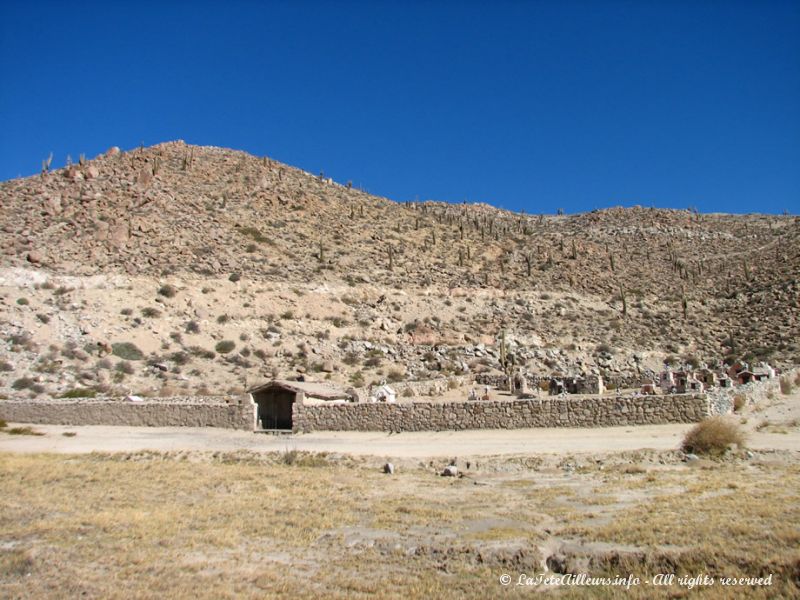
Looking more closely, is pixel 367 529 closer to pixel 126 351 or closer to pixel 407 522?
pixel 407 522

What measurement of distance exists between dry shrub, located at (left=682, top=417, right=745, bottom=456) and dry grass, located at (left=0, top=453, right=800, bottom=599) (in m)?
1.31

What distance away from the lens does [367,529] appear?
10992mm

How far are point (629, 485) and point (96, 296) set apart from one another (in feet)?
142

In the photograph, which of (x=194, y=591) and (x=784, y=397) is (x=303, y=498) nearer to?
(x=194, y=591)

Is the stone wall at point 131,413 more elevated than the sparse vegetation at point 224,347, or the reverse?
the sparse vegetation at point 224,347

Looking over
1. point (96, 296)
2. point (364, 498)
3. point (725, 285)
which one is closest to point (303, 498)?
point (364, 498)

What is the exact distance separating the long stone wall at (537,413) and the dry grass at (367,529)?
7.04 meters

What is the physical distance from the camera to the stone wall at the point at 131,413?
27172 millimetres

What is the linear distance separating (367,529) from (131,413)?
2137 centimetres

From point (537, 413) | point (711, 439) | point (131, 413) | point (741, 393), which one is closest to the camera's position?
point (711, 439)

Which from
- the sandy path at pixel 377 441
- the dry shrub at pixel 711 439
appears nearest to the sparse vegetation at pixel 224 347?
the sandy path at pixel 377 441

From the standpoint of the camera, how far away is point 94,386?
3609 cm

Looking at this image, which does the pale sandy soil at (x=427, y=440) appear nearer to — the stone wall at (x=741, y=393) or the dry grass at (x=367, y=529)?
the stone wall at (x=741, y=393)

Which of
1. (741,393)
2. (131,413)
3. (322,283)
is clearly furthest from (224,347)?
(741,393)
